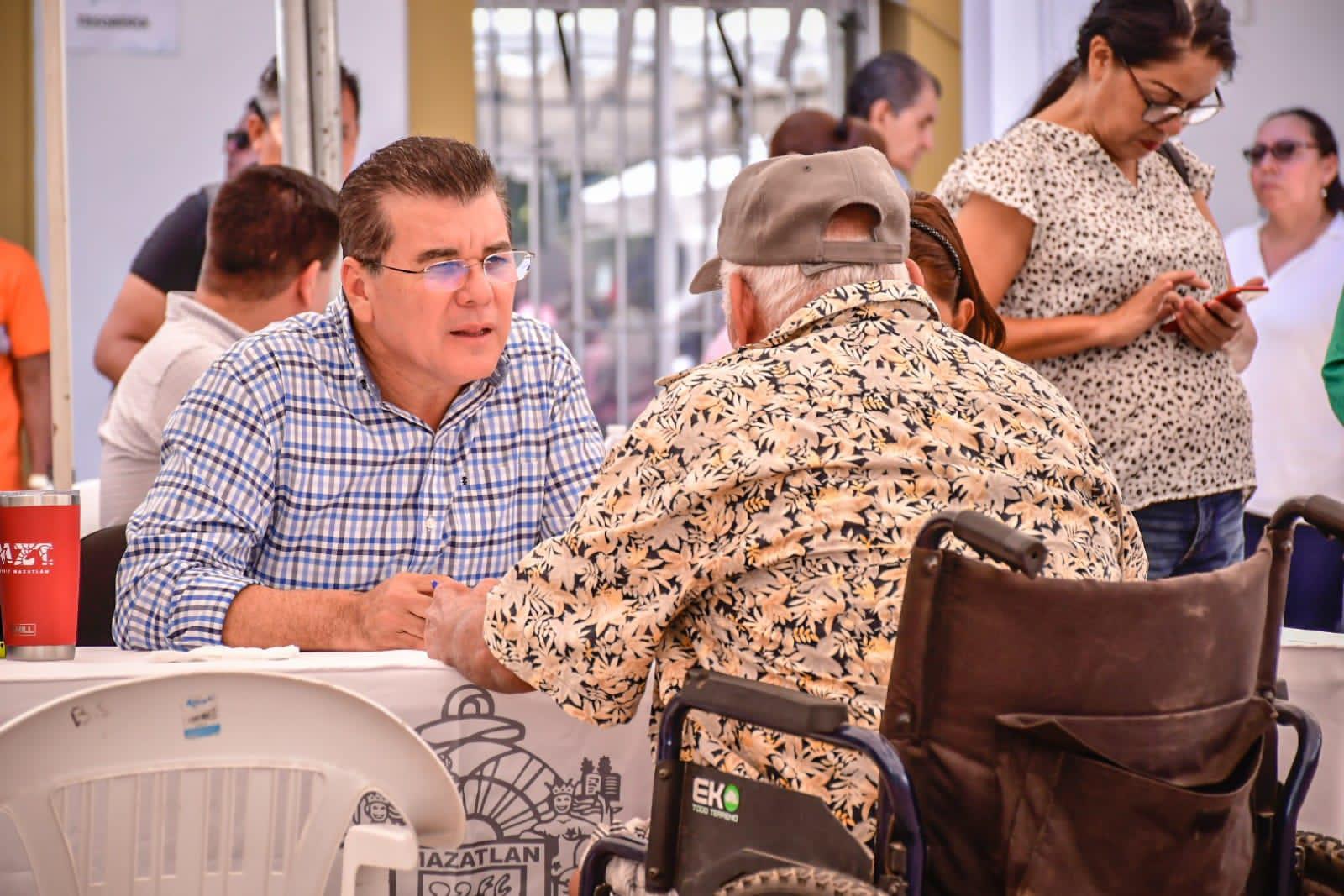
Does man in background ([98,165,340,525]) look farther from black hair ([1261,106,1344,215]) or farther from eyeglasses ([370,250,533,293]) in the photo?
black hair ([1261,106,1344,215])

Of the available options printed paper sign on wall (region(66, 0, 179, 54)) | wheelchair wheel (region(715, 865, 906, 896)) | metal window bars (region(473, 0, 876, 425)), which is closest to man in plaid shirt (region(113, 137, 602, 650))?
wheelchair wheel (region(715, 865, 906, 896))

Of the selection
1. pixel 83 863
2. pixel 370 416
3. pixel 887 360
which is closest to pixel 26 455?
pixel 370 416

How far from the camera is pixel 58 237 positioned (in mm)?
2281

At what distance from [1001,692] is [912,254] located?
1.01 m

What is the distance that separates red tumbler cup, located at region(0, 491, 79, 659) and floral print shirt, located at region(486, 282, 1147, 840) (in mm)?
595

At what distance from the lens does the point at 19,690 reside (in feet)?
5.11

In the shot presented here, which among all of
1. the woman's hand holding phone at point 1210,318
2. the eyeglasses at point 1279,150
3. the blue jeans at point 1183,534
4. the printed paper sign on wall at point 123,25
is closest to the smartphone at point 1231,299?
the woman's hand holding phone at point 1210,318

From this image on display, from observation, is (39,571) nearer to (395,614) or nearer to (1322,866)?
(395,614)

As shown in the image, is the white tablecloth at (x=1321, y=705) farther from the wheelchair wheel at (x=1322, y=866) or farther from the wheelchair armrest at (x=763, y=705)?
the wheelchair armrest at (x=763, y=705)

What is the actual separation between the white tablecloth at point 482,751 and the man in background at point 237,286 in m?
1.14

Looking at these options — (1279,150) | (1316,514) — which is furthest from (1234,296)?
(1279,150)

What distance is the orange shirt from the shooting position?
161 inches

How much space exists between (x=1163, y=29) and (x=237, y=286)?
1.85 metres

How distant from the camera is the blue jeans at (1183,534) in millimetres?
2471
